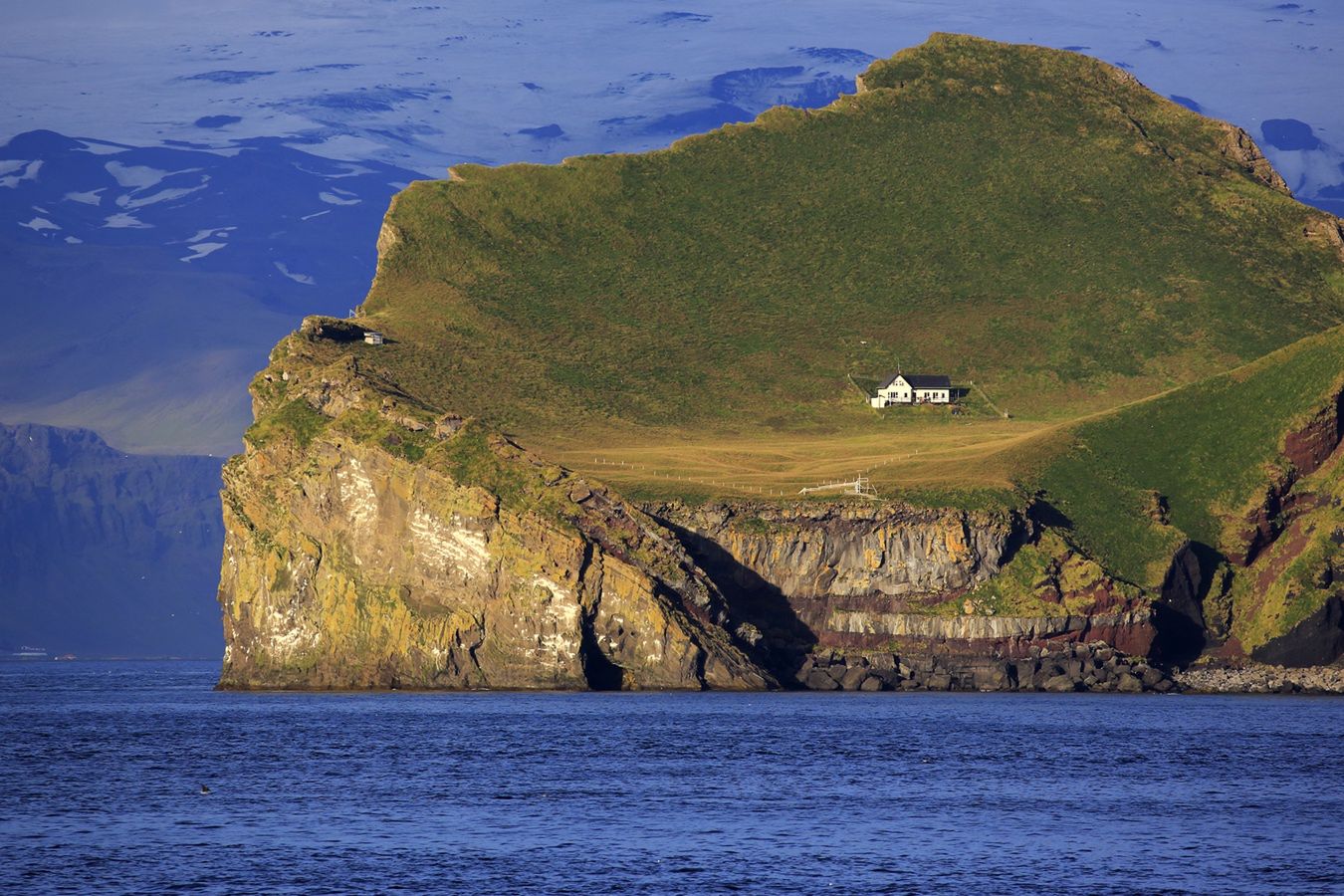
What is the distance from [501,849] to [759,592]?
276 feet

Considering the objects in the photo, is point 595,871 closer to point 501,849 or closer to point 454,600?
point 501,849

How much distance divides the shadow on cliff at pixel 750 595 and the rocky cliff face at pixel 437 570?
375 inches

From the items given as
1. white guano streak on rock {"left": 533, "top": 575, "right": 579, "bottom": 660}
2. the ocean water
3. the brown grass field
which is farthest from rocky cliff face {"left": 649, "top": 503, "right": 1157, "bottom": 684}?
the ocean water

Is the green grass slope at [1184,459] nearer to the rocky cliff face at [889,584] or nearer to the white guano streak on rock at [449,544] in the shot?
the rocky cliff face at [889,584]

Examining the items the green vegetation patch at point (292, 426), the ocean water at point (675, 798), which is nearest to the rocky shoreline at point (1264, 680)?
the ocean water at point (675, 798)

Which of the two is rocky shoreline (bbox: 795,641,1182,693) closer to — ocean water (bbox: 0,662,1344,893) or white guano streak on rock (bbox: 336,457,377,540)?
ocean water (bbox: 0,662,1344,893)

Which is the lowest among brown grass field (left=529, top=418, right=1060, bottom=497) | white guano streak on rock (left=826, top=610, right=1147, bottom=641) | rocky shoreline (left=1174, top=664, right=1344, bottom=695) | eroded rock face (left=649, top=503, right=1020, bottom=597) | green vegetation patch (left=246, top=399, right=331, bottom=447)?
rocky shoreline (left=1174, top=664, right=1344, bottom=695)

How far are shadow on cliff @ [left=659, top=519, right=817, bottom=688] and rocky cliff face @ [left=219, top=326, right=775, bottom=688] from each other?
Answer: 9.52 metres

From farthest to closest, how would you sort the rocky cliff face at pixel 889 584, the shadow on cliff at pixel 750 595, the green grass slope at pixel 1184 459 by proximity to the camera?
the green grass slope at pixel 1184 459
the shadow on cliff at pixel 750 595
the rocky cliff face at pixel 889 584

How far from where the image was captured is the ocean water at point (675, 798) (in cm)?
7050

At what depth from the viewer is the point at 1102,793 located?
90.2 m

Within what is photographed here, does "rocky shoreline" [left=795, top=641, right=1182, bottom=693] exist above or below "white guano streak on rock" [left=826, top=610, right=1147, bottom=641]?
below

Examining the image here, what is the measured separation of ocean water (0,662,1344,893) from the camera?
70500mm

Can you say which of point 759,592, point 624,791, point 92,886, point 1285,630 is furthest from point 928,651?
point 92,886
